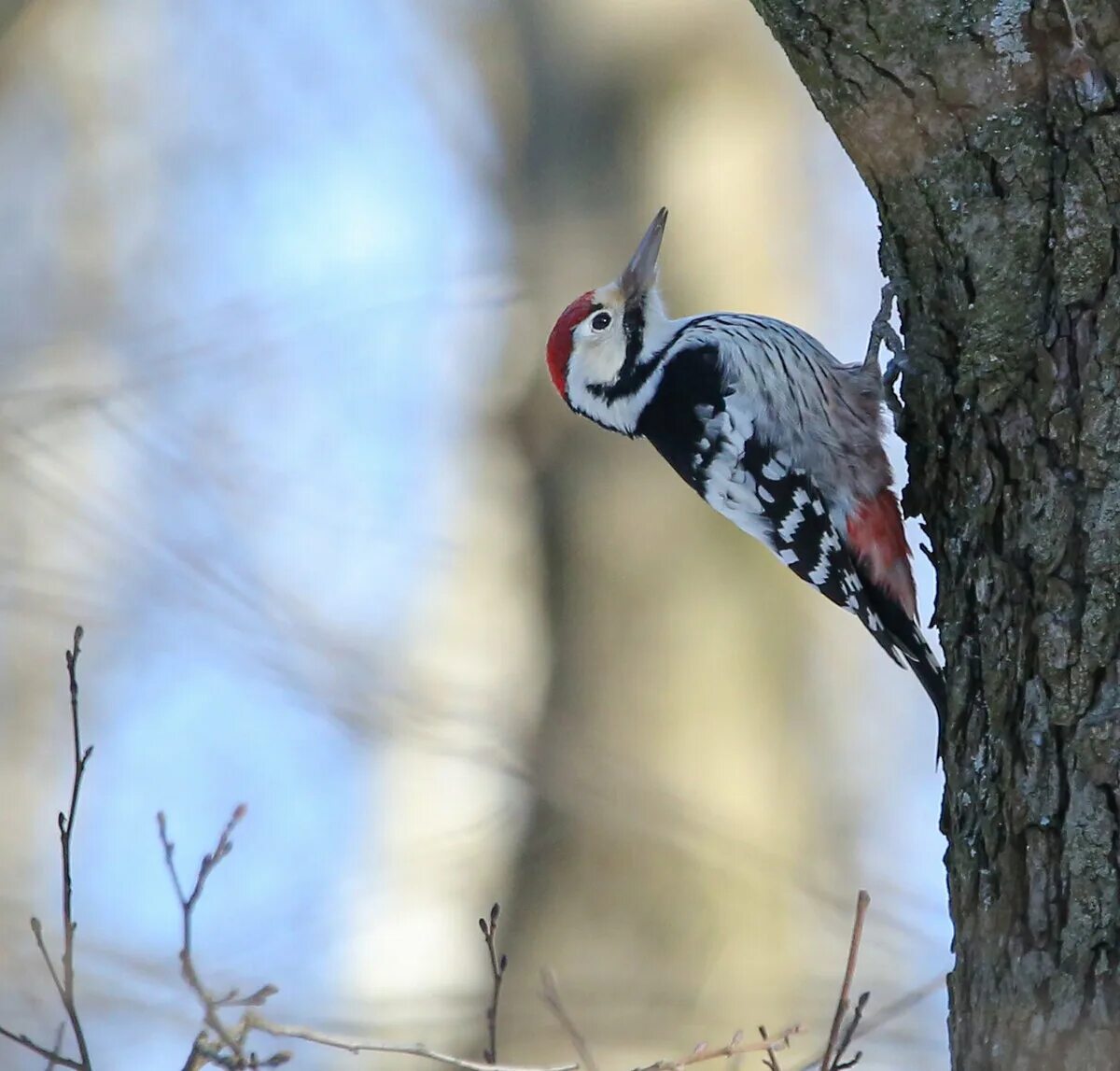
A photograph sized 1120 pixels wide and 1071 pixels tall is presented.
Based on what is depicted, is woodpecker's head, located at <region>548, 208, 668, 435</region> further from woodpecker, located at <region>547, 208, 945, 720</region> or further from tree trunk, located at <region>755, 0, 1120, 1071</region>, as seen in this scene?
tree trunk, located at <region>755, 0, 1120, 1071</region>

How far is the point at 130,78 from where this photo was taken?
8672 mm

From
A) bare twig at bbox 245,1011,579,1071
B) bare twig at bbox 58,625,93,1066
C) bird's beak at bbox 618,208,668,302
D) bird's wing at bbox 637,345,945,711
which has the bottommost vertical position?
bare twig at bbox 245,1011,579,1071

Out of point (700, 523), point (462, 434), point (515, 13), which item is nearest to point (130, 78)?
point (515, 13)

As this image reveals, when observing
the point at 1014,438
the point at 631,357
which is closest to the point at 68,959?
the point at 1014,438

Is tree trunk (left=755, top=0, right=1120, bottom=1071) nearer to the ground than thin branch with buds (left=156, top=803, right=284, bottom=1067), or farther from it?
farther from it

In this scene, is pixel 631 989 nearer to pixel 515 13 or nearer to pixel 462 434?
pixel 462 434

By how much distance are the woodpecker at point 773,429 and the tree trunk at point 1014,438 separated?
1088 mm

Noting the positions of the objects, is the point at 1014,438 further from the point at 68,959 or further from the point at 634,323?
the point at 634,323

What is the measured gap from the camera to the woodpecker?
3877 millimetres

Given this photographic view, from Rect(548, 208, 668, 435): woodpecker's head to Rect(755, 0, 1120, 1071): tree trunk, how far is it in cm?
164

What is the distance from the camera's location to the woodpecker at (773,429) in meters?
3.88

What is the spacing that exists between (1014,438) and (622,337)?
2099mm

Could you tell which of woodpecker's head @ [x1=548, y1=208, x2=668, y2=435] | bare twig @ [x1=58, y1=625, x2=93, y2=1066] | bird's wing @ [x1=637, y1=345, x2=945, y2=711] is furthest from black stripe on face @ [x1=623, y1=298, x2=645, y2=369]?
bare twig @ [x1=58, y1=625, x2=93, y2=1066]

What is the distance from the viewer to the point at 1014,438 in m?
2.45
